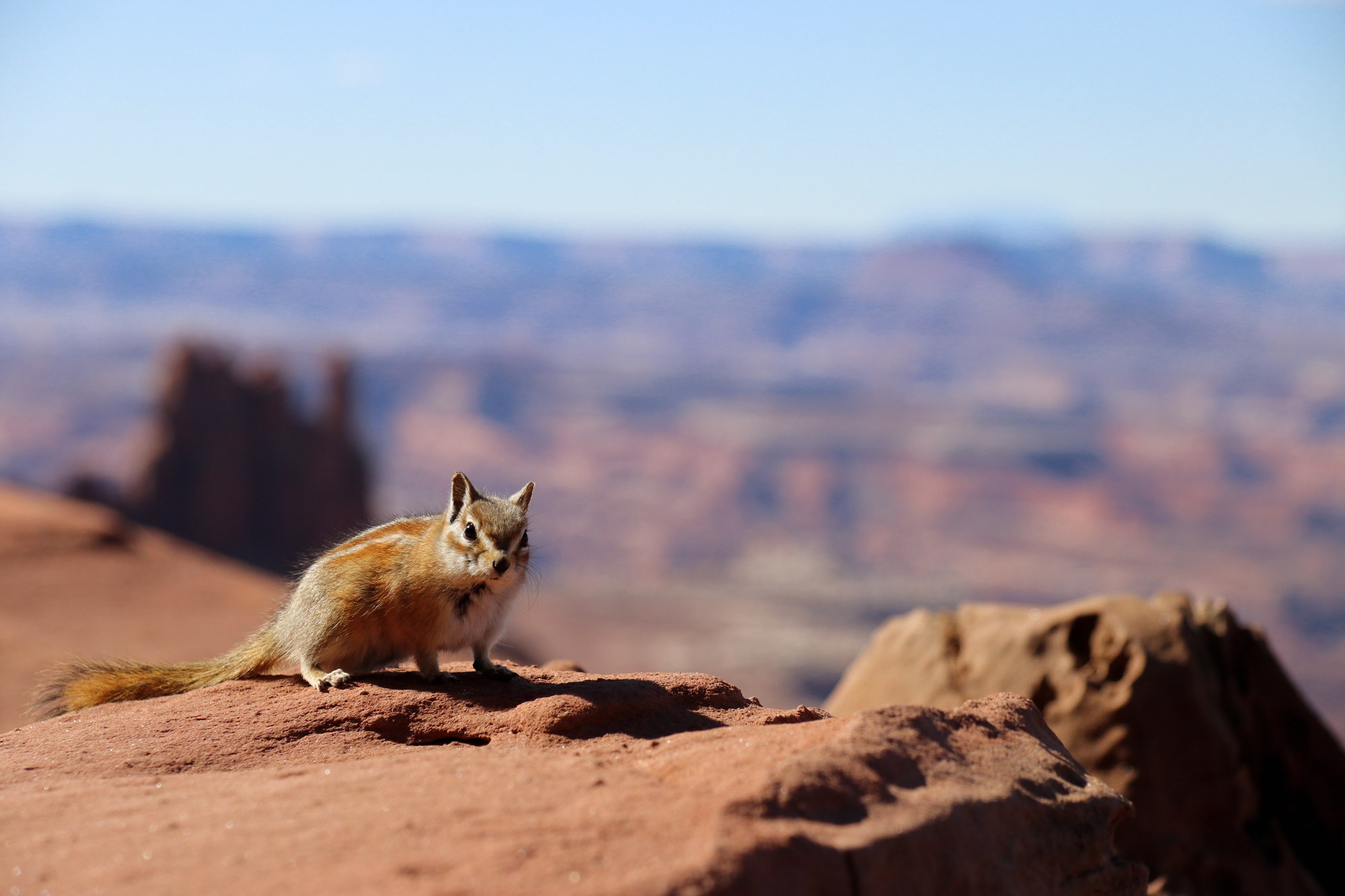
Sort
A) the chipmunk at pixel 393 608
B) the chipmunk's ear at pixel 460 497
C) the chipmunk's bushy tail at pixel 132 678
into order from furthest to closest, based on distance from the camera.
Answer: the chipmunk's bushy tail at pixel 132 678, the chipmunk's ear at pixel 460 497, the chipmunk at pixel 393 608

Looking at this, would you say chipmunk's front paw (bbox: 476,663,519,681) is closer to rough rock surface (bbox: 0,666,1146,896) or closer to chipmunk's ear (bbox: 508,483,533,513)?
rough rock surface (bbox: 0,666,1146,896)

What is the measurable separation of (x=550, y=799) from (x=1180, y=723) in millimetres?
9550

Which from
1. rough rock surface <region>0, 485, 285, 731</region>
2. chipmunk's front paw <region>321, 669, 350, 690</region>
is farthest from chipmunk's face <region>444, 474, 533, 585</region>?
rough rock surface <region>0, 485, 285, 731</region>

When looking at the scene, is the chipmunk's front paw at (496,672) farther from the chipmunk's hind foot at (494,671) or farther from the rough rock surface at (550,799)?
the rough rock surface at (550,799)

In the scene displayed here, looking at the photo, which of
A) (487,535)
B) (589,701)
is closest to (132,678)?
(487,535)

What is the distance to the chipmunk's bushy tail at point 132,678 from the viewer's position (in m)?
8.25

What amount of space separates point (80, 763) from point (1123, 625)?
10604 millimetres

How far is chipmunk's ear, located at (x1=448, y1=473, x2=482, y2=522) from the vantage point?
7.79 m

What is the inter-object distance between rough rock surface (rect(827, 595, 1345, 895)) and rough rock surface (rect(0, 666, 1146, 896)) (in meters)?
5.90

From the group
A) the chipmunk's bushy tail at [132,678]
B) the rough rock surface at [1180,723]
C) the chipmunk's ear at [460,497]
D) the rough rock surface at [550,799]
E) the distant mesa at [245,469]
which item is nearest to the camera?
the rough rock surface at [550,799]

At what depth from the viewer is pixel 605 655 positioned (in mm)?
101625

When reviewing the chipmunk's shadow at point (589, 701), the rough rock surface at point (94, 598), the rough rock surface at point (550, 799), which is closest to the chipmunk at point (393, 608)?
the chipmunk's shadow at point (589, 701)

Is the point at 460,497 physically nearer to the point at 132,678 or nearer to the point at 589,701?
the point at 589,701

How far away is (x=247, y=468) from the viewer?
51031mm
